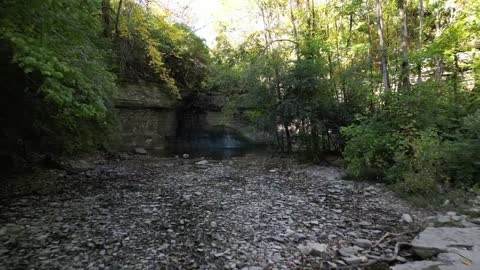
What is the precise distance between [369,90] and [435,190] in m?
4.67

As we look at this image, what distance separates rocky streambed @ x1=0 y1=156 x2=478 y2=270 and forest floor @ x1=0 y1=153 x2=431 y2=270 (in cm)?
1

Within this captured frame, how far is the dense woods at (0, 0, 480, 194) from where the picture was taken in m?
3.49

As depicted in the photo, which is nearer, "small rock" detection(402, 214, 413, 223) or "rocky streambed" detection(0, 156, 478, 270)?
"rocky streambed" detection(0, 156, 478, 270)

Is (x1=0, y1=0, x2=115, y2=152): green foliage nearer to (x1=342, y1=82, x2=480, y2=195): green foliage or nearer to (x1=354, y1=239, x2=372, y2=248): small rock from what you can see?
(x1=354, y1=239, x2=372, y2=248): small rock

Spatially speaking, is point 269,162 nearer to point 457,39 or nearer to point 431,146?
point 431,146

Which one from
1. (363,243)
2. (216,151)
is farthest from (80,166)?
(216,151)

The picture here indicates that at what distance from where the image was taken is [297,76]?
30.3ft

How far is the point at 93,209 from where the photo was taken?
4.63m

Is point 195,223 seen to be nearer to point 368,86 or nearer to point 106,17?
point 368,86

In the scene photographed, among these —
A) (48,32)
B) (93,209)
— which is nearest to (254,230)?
(93,209)

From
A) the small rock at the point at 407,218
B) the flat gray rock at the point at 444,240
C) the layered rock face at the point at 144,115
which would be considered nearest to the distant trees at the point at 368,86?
the small rock at the point at 407,218

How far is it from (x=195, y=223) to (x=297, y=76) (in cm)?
649

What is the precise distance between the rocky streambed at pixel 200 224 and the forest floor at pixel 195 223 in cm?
1

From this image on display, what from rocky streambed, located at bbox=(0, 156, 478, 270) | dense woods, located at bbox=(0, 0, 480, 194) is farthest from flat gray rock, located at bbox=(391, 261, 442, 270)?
dense woods, located at bbox=(0, 0, 480, 194)
